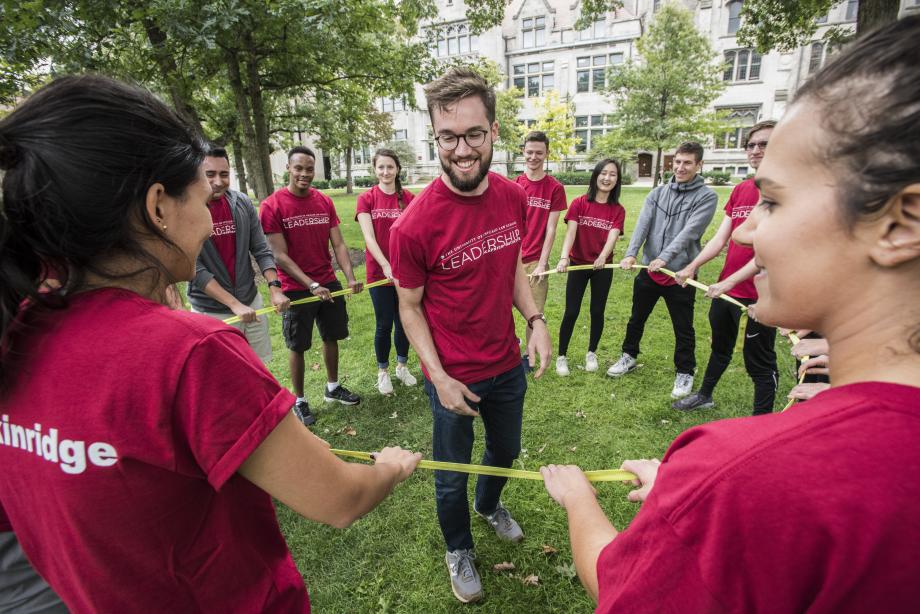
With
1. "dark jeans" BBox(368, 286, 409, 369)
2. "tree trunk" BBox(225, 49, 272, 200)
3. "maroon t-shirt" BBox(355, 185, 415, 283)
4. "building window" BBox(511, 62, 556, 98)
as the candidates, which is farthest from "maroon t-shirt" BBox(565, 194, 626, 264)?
"building window" BBox(511, 62, 556, 98)

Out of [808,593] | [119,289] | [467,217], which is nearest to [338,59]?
A: [467,217]

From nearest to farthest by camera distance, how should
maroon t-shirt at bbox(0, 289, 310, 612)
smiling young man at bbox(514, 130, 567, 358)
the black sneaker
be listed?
maroon t-shirt at bbox(0, 289, 310, 612) → the black sneaker → smiling young man at bbox(514, 130, 567, 358)

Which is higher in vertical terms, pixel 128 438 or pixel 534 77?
pixel 534 77

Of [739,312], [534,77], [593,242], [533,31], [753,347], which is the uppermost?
[533,31]

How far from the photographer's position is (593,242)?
20.0 ft

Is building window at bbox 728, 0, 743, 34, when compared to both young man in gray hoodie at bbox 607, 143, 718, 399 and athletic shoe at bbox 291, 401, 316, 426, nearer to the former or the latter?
young man in gray hoodie at bbox 607, 143, 718, 399

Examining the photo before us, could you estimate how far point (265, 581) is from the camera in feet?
4.42

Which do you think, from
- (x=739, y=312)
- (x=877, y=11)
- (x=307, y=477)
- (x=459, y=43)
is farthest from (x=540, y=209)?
(x=459, y=43)

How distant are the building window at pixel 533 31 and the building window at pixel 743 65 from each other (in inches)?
744

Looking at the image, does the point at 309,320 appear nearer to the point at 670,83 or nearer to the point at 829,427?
the point at 829,427

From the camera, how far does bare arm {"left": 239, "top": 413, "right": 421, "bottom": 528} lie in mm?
1122

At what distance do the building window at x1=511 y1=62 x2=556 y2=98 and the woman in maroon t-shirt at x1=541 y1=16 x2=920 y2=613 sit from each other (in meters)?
52.7

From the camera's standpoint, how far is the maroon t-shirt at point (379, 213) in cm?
595

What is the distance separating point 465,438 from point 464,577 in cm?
98
